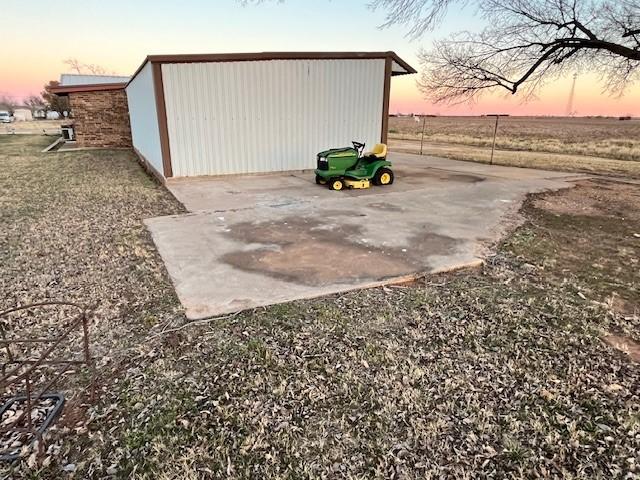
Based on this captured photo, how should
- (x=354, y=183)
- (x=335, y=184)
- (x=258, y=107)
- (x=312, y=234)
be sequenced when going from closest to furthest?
(x=312, y=234), (x=335, y=184), (x=354, y=183), (x=258, y=107)

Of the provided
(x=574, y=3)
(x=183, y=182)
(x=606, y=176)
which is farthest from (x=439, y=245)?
(x=606, y=176)

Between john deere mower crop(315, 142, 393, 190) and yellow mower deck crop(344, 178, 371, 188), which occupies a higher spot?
john deere mower crop(315, 142, 393, 190)

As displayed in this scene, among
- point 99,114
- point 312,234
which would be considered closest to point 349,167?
point 312,234

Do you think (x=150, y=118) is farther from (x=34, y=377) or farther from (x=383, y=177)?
(x=34, y=377)

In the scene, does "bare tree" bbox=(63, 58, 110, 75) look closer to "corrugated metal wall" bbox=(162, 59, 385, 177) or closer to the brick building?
the brick building

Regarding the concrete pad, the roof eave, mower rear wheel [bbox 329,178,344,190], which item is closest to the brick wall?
the roof eave

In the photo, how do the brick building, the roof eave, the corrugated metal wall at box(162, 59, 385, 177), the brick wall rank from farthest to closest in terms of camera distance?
the brick wall, the brick building, the roof eave, the corrugated metal wall at box(162, 59, 385, 177)

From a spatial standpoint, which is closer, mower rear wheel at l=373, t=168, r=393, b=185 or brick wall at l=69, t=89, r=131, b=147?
mower rear wheel at l=373, t=168, r=393, b=185

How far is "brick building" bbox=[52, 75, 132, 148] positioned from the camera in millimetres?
15273

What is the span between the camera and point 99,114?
626 inches

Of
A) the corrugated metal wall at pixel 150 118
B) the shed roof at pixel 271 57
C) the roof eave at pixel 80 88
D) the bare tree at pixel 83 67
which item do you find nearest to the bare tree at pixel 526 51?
the shed roof at pixel 271 57

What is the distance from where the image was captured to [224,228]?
16.3 feet

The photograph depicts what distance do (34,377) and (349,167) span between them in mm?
5898

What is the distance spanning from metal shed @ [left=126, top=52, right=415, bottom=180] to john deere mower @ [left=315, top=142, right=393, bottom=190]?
2.08 meters
